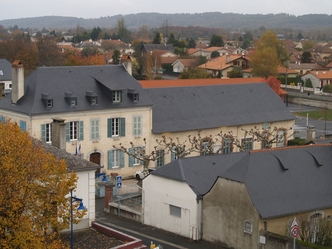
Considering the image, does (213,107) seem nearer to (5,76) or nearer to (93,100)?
(93,100)

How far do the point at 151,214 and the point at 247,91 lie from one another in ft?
72.0

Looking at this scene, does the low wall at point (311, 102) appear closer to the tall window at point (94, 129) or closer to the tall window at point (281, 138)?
the tall window at point (281, 138)

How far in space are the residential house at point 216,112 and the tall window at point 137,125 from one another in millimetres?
979

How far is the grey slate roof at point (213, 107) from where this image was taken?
150 ft

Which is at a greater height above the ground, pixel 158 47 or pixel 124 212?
pixel 158 47

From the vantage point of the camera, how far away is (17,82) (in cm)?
4119

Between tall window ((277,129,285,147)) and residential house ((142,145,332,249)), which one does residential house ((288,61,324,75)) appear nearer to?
tall window ((277,129,285,147))

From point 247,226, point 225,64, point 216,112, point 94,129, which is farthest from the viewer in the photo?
point 225,64

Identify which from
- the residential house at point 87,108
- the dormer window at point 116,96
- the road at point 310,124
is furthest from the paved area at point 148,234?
the road at point 310,124

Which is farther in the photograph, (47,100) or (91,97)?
(91,97)

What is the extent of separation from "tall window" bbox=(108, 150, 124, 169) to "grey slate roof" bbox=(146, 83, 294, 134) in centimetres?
301

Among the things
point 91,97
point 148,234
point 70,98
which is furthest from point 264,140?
point 148,234

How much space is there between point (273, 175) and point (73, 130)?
1643cm

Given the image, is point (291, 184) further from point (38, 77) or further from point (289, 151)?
point (38, 77)
